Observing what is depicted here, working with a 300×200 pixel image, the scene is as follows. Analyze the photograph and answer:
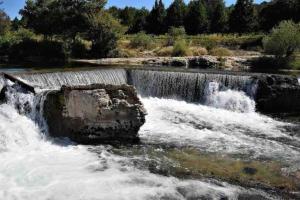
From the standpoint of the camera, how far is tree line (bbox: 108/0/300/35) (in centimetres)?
5319

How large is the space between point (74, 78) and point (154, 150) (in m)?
8.44

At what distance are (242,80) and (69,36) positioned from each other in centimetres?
2140

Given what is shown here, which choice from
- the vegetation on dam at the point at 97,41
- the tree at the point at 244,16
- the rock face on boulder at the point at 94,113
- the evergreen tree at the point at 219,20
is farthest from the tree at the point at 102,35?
the rock face on boulder at the point at 94,113

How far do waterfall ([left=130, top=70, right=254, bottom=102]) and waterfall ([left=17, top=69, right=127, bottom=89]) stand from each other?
4.70ft

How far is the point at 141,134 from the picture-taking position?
598 inches

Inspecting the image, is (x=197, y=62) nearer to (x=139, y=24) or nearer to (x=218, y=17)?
(x=218, y=17)

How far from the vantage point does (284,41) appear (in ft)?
111

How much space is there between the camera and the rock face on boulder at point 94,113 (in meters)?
→ 13.6

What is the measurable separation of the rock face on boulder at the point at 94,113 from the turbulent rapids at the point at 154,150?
46 cm

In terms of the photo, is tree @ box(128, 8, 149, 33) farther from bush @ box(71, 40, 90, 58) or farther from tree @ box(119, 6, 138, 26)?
bush @ box(71, 40, 90, 58)

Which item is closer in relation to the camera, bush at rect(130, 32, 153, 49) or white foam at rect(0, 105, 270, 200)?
white foam at rect(0, 105, 270, 200)

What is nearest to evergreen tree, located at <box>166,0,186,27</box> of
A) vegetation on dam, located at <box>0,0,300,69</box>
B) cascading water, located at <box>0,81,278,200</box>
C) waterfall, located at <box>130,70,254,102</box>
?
vegetation on dam, located at <box>0,0,300,69</box>

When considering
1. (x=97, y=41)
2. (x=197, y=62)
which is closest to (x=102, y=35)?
(x=97, y=41)

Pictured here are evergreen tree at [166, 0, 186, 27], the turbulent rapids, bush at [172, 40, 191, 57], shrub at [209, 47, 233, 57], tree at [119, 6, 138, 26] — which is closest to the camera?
the turbulent rapids
